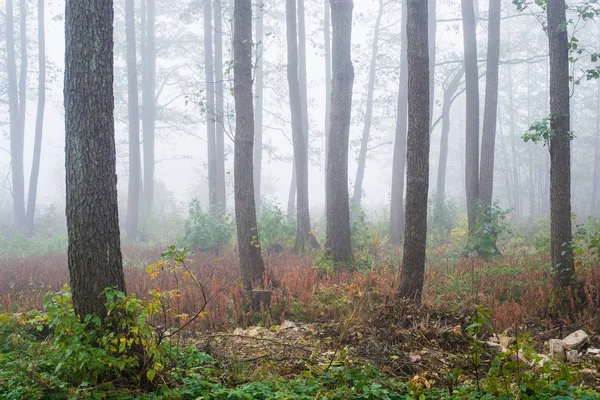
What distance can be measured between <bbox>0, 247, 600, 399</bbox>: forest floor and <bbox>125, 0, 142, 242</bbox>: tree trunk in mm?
10474

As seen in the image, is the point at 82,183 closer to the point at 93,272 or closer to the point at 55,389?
A: the point at 93,272

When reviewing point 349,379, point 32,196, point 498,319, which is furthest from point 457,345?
point 32,196

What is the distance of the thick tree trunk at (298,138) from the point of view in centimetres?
1335

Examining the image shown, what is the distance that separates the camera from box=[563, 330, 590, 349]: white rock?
17.6 feet

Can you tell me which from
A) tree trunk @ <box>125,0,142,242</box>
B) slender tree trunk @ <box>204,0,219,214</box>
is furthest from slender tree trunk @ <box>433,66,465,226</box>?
tree trunk @ <box>125,0,142,242</box>

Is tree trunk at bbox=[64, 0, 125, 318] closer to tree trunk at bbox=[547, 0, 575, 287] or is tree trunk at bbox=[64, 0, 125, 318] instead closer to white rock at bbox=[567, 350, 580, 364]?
white rock at bbox=[567, 350, 580, 364]

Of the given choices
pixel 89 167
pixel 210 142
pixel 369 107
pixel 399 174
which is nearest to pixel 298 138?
pixel 210 142

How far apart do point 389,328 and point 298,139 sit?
389 inches

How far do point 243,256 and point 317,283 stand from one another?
1.48m

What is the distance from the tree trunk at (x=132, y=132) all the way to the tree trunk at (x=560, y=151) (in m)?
17.0

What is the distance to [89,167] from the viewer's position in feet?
13.5

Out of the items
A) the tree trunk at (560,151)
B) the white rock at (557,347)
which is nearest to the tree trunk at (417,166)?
the white rock at (557,347)

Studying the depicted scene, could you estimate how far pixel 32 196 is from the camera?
21.0m

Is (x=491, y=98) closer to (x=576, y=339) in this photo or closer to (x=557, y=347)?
(x=576, y=339)
